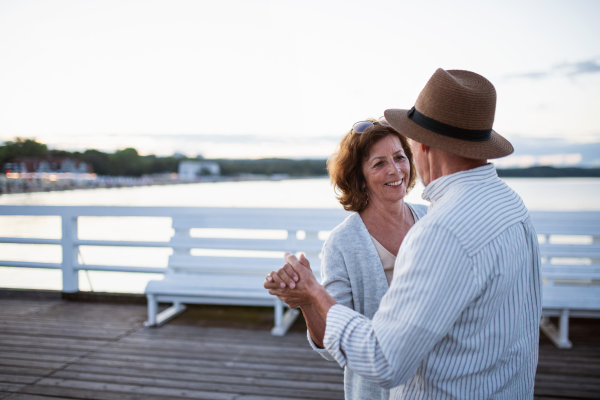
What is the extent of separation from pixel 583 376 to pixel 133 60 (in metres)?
16.2

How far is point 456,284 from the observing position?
764 mm

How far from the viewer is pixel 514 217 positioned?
34.3 inches

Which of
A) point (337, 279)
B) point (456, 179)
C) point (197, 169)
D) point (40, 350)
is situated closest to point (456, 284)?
point (456, 179)

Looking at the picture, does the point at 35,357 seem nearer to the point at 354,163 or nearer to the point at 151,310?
the point at 151,310

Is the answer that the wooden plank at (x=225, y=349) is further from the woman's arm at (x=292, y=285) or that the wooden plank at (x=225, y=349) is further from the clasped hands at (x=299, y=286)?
Answer: the clasped hands at (x=299, y=286)

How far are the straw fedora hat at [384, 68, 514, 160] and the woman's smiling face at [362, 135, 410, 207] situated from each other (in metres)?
0.65

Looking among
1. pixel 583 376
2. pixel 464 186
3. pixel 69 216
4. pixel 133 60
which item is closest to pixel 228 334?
pixel 69 216

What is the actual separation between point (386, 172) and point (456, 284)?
872 millimetres

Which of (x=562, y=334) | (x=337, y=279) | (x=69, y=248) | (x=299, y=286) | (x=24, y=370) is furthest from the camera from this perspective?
(x=69, y=248)

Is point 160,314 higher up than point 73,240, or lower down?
lower down

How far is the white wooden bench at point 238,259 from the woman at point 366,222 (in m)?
1.60

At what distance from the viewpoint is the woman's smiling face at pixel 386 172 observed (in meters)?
1.59

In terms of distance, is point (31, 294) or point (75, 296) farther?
point (31, 294)

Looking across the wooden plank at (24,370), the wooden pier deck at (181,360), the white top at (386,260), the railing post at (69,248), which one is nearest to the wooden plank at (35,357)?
the wooden pier deck at (181,360)
